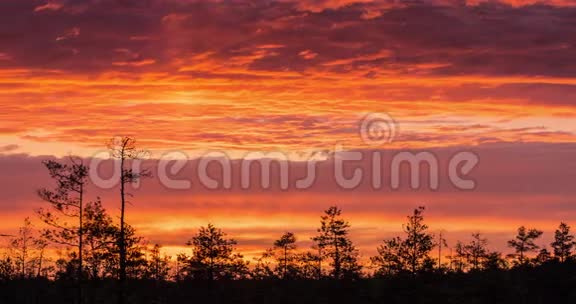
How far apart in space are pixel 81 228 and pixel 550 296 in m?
60.9

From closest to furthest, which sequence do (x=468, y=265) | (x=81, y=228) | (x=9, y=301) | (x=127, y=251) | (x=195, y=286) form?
1. (x=81, y=228)
2. (x=127, y=251)
3. (x=195, y=286)
4. (x=9, y=301)
5. (x=468, y=265)

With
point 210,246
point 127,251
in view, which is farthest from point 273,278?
point 127,251

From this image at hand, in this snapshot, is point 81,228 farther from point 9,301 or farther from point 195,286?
point 9,301

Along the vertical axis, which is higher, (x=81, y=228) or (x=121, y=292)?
(x=81, y=228)

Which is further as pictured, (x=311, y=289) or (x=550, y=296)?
(x=550, y=296)

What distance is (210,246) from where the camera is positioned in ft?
292

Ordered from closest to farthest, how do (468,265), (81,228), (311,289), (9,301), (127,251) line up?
(81,228) → (127,251) → (311,289) → (9,301) → (468,265)

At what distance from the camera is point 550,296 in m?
103

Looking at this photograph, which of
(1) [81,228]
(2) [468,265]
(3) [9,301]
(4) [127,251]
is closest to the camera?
(1) [81,228]

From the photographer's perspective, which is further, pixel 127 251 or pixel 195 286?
pixel 195 286

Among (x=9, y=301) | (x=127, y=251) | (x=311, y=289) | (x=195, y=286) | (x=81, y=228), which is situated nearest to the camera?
(x=81, y=228)

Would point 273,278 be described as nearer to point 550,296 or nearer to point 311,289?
point 311,289

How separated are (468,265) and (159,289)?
55476 mm

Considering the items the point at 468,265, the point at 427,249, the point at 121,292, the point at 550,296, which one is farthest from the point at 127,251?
the point at 468,265
